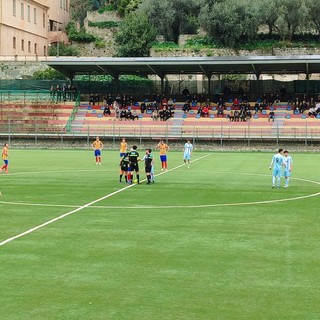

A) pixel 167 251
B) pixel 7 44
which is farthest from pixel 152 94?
pixel 167 251

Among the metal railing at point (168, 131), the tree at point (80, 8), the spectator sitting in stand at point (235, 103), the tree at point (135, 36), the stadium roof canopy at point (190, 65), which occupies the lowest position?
the metal railing at point (168, 131)

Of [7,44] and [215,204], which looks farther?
[7,44]

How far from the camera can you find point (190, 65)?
77312 mm

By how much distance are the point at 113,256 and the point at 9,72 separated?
88569 mm

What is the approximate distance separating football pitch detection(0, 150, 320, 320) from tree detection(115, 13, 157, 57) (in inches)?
3016

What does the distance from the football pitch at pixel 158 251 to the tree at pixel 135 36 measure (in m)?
76.6

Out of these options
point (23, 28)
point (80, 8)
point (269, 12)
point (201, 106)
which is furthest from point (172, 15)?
point (201, 106)

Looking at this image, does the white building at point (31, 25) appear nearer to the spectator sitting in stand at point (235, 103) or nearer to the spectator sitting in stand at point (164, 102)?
the spectator sitting in stand at point (164, 102)

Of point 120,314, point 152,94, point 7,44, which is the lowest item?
point 120,314

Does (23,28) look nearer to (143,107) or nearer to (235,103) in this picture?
(143,107)

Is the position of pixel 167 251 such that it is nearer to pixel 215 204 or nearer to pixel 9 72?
pixel 215 204

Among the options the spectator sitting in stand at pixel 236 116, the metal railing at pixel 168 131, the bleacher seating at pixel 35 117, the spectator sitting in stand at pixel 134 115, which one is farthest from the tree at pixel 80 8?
the spectator sitting in stand at pixel 236 116

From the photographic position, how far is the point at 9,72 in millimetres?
101375

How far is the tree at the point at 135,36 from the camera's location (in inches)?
4198
